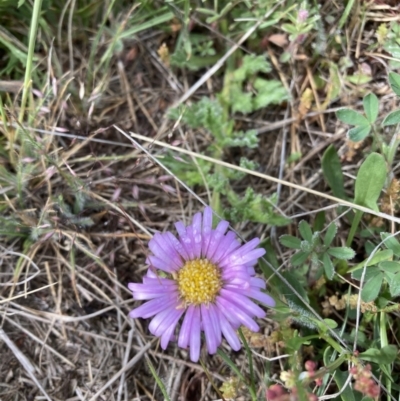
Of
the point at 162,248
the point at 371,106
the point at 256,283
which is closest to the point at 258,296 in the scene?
the point at 256,283

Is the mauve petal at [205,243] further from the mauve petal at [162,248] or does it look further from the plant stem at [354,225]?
the plant stem at [354,225]

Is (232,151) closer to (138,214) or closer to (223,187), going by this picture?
(223,187)

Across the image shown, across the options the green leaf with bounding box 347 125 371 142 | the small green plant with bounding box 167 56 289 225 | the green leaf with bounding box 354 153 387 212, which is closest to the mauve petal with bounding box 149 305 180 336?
the small green plant with bounding box 167 56 289 225

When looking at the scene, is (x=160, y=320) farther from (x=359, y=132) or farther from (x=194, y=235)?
(x=359, y=132)

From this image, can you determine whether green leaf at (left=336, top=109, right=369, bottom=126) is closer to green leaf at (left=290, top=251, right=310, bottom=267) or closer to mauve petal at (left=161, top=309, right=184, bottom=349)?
green leaf at (left=290, top=251, right=310, bottom=267)

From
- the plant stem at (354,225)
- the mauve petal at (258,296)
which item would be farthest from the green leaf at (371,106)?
the mauve petal at (258,296)

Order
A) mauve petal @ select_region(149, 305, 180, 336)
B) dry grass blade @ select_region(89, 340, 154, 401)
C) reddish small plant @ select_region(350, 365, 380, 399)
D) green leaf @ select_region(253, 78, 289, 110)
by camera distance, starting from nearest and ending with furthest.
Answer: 1. reddish small plant @ select_region(350, 365, 380, 399)
2. mauve petal @ select_region(149, 305, 180, 336)
3. dry grass blade @ select_region(89, 340, 154, 401)
4. green leaf @ select_region(253, 78, 289, 110)
